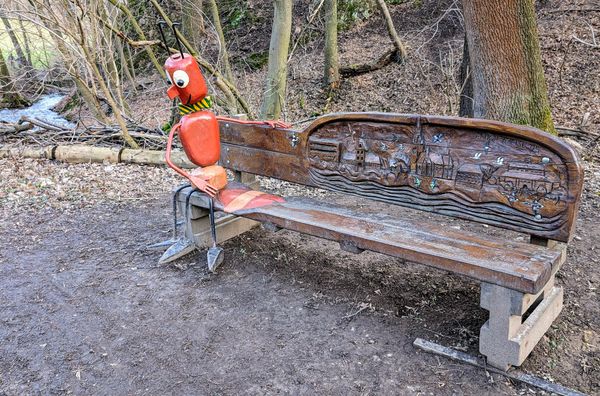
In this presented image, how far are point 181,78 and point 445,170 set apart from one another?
1887 mm

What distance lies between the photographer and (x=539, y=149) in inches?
102

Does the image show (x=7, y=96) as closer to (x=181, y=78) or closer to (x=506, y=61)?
(x=181, y=78)

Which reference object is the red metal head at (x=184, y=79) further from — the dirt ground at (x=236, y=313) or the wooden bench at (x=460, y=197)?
the dirt ground at (x=236, y=313)

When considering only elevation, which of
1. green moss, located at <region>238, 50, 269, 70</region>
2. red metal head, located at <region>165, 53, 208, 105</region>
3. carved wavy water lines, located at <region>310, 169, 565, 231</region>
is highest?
red metal head, located at <region>165, 53, 208, 105</region>

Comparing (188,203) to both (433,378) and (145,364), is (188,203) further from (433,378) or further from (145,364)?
(433,378)

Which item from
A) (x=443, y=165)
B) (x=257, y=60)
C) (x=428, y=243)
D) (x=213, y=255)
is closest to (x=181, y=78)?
(x=213, y=255)

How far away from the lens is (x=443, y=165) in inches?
Result: 117

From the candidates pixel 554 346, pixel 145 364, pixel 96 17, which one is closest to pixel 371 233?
pixel 554 346

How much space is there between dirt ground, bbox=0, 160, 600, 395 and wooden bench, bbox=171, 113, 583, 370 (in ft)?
1.08

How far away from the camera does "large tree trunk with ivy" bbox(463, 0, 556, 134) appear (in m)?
4.05

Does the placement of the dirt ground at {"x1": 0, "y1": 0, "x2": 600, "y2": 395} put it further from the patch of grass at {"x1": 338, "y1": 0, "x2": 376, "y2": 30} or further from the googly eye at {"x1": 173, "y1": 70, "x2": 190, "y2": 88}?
the patch of grass at {"x1": 338, "y1": 0, "x2": 376, "y2": 30}

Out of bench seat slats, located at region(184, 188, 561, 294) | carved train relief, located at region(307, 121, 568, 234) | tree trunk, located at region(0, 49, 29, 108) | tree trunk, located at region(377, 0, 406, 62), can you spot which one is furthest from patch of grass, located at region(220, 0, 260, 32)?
bench seat slats, located at region(184, 188, 561, 294)

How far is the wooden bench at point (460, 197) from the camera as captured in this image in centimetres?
245

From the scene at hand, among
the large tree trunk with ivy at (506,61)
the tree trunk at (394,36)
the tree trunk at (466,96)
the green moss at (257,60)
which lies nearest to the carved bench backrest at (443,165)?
the large tree trunk with ivy at (506,61)
